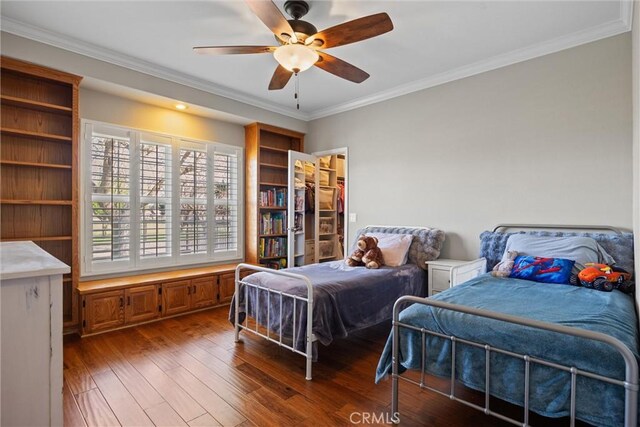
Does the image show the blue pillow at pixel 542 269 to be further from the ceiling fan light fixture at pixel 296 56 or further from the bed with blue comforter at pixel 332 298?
the ceiling fan light fixture at pixel 296 56

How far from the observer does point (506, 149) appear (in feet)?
10.9

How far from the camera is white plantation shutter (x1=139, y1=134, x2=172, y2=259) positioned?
12.6 feet

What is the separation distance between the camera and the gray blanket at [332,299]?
2484 mm

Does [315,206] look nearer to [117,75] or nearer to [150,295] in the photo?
[150,295]

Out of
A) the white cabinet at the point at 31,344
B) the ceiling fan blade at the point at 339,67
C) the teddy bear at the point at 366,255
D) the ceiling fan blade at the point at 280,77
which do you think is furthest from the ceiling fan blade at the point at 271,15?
the teddy bear at the point at 366,255

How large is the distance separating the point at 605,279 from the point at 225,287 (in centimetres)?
380

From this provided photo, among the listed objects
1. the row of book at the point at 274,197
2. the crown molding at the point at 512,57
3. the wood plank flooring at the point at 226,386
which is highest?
the crown molding at the point at 512,57

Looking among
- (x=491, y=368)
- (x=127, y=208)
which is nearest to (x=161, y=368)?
(x=127, y=208)

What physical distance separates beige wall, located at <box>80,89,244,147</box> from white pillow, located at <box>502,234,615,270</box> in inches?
149

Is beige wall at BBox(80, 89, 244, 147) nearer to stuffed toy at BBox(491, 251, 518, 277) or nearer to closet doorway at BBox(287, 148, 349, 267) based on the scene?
closet doorway at BBox(287, 148, 349, 267)

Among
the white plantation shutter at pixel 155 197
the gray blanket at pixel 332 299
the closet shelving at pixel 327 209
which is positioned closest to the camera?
the gray blanket at pixel 332 299

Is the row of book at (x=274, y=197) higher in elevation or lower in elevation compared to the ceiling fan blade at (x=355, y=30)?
lower

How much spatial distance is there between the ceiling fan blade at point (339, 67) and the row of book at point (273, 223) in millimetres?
2575

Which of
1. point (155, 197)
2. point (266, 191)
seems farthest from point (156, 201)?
point (266, 191)
